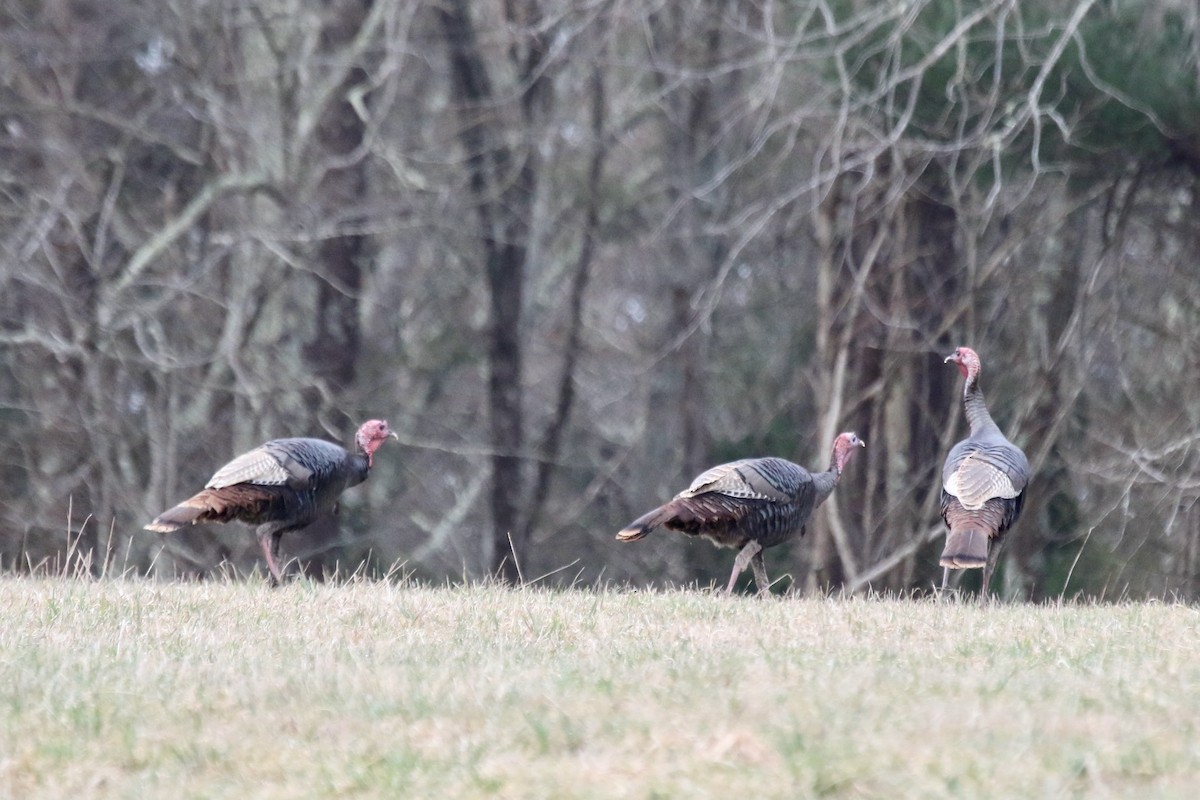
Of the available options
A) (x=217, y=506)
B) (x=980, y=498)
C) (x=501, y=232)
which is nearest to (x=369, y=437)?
(x=217, y=506)

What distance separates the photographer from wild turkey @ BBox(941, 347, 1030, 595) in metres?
10.3

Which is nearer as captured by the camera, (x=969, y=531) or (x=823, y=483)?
(x=969, y=531)

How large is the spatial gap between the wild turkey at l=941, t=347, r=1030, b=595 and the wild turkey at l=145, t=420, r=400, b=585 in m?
4.22

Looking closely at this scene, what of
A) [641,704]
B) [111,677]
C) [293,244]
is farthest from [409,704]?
[293,244]

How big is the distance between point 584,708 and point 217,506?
5.79 m

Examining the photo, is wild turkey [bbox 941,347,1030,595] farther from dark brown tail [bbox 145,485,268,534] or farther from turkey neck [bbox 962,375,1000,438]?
dark brown tail [bbox 145,485,268,534]

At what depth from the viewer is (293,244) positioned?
21.3 meters

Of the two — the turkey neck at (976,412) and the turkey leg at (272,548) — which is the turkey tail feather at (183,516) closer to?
the turkey leg at (272,548)

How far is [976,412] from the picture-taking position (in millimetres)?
12039

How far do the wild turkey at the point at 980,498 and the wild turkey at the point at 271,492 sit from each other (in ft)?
13.9

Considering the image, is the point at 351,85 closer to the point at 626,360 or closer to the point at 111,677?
the point at 626,360

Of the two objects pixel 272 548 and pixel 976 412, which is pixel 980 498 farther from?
pixel 272 548

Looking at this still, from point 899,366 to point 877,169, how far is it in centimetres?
224

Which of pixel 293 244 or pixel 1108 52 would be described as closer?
pixel 1108 52
